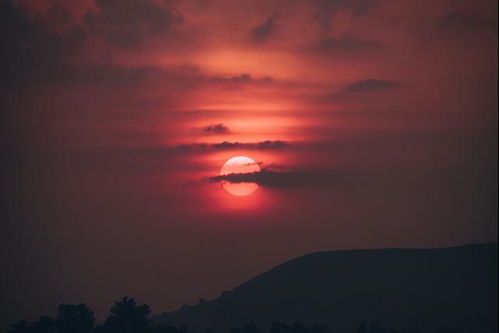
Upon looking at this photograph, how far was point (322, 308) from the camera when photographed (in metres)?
200

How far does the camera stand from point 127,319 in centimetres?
12456

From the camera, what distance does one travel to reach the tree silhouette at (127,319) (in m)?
123

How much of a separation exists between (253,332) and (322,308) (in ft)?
264

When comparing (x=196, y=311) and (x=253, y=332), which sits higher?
(x=196, y=311)

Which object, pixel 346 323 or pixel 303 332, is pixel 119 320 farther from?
pixel 346 323

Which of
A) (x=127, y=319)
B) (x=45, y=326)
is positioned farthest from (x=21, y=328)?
(x=127, y=319)

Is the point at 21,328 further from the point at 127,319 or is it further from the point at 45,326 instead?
the point at 127,319

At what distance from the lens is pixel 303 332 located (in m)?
125

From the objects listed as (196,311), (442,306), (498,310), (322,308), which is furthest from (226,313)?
(498,310)

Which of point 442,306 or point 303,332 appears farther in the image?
point 442,306

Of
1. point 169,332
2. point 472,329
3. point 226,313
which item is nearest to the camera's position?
point 169,332

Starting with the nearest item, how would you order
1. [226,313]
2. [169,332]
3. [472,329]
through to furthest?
[169,332] → [472,329] → [226,313]

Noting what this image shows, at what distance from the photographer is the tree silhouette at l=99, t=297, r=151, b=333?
12300cm

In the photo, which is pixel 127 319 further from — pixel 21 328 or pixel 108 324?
pixel 21 328
